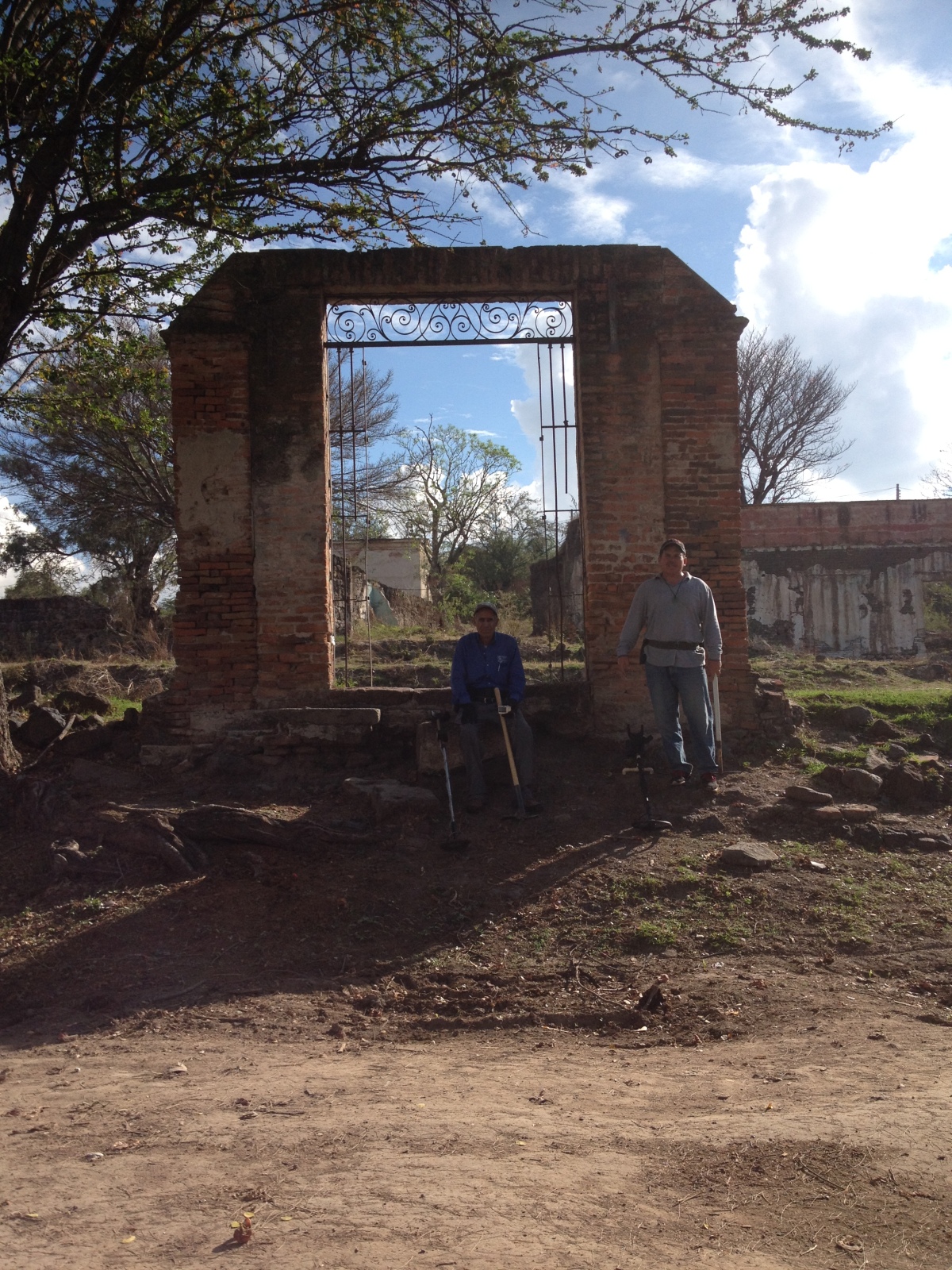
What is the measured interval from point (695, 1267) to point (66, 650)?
18.5 meters

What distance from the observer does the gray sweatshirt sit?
24.1 ft

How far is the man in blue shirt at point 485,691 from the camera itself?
7.29 m

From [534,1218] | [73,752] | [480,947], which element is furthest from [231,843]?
[534,1218]

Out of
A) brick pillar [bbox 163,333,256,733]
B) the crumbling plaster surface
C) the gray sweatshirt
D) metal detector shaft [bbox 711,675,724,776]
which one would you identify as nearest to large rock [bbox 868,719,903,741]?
metal detector shaft [bbox 711,675,724,776]

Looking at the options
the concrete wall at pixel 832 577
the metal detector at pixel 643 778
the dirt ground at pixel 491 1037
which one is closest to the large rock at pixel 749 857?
the dirt ground at pixel 491 1037

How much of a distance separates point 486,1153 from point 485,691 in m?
4.35

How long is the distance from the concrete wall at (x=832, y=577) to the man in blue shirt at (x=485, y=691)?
17.0m

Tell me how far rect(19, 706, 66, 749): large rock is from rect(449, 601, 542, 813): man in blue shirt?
12.9ft

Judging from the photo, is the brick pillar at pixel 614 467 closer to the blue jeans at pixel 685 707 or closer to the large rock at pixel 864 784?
the blue jeans at pixel 685 707

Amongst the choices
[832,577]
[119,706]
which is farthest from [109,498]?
[832,577]

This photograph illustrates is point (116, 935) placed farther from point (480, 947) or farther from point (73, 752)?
point (73, 752)

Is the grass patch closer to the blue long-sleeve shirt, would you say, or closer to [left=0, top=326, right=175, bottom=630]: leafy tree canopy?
the blue long-sleeve shirt

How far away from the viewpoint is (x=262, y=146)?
7.41 metres

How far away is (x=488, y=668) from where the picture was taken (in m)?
7.47
